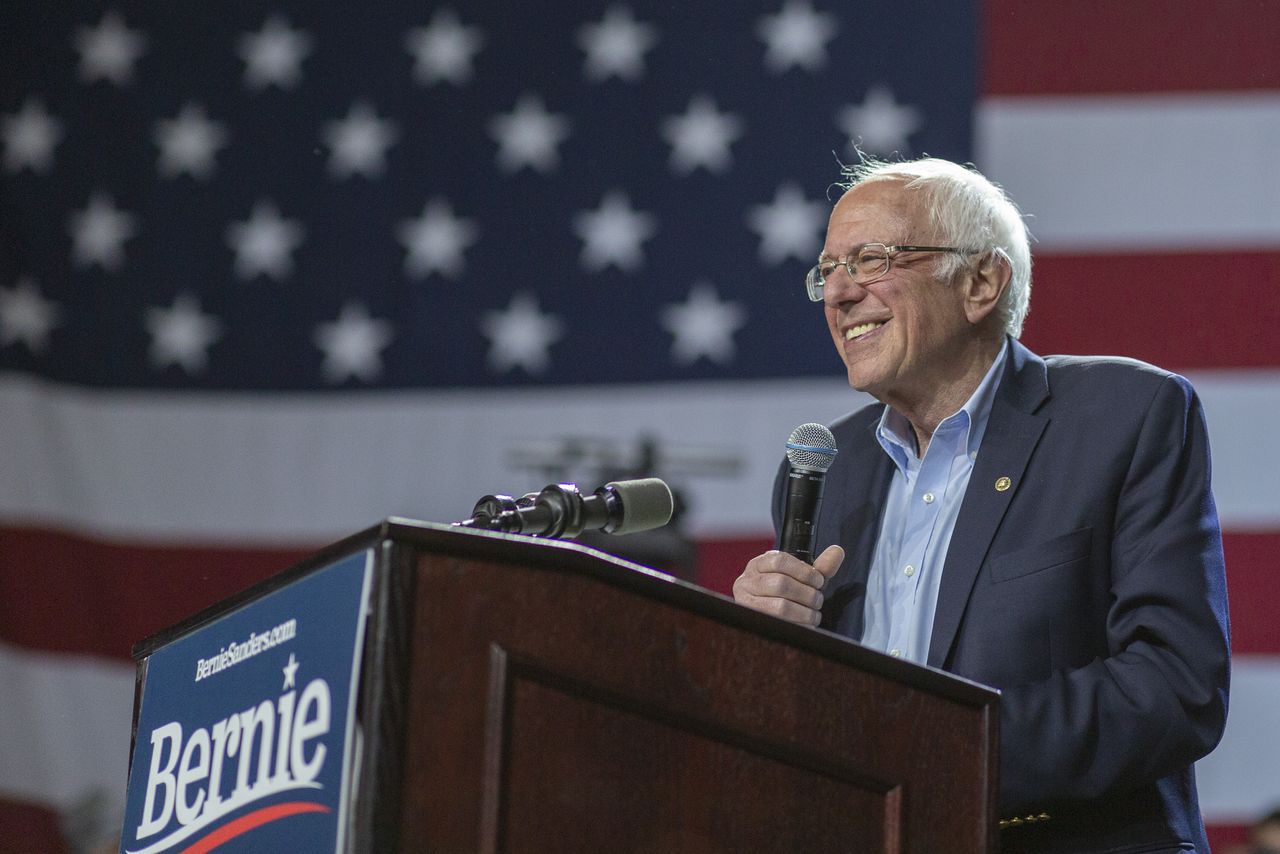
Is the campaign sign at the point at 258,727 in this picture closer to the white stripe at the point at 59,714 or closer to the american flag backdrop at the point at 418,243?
the american flag backdrop at the point at 418,243

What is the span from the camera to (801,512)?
5.97 feet

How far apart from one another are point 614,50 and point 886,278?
3520 mm

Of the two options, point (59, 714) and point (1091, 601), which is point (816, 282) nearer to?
point (1091, 601)

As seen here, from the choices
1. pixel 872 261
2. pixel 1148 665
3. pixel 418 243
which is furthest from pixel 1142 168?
pixel 1148 665

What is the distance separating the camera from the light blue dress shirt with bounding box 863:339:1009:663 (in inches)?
75.1

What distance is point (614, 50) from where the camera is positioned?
5434 mm

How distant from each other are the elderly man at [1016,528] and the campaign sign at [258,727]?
65cm

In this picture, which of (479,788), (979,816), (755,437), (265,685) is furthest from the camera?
(755,437)

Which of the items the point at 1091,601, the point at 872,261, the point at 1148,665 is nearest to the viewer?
the point at 1148,665

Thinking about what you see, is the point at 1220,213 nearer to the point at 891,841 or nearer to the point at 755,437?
the point at 755,437

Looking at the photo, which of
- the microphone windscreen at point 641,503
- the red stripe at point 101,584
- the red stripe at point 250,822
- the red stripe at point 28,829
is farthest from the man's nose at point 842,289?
the red stripe at point 28,829

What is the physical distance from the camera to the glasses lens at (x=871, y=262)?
2158 millimetres

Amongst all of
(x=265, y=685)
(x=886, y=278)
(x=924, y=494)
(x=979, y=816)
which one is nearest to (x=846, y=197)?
(x=886, y=278)

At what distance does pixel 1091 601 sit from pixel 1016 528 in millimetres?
129
